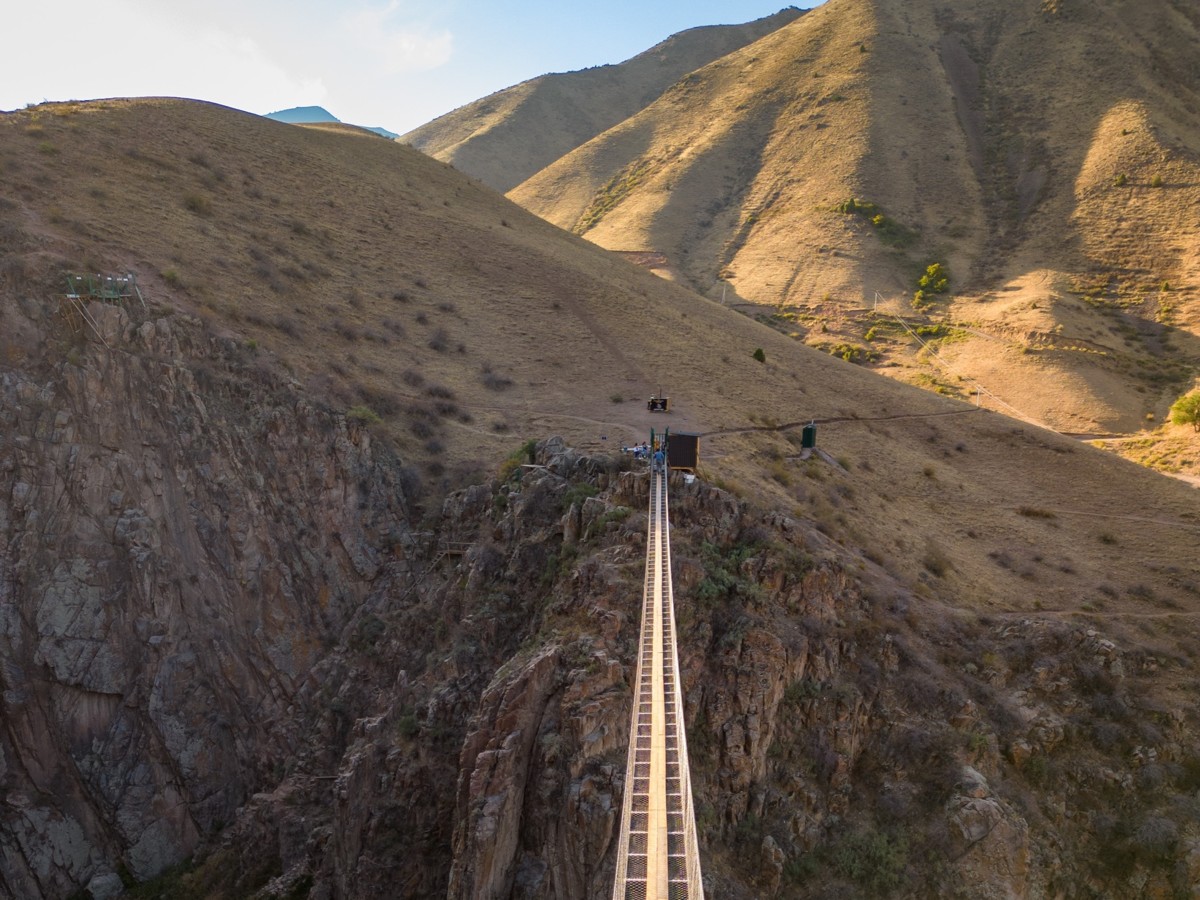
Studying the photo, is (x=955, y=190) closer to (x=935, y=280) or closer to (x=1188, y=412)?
(x=935, y=280)

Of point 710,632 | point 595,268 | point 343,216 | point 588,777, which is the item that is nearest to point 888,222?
point 595,268

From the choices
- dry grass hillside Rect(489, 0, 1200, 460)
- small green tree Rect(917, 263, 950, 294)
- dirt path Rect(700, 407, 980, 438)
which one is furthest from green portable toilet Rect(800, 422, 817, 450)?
small green tree Rect(917, 263, 950, 294)

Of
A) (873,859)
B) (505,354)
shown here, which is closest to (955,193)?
(505,354)

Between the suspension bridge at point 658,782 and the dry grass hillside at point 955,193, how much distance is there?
37648 mm

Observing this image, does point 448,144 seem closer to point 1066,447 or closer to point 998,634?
point 1066,447

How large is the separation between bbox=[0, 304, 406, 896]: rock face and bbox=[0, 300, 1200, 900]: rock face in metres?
0.07

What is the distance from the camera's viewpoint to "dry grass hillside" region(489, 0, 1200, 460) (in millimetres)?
51594

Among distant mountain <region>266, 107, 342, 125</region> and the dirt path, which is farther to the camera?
distant mountain <region>266, 107, 342, 125</region>

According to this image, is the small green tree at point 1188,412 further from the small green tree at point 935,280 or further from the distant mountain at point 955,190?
the small green tree at point 935,280

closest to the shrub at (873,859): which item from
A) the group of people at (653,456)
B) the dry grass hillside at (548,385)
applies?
the dry grass hillside at (548,385)

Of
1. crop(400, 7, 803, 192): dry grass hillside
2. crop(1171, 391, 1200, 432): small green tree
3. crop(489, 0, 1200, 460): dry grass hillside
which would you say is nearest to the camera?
crop(1171, 391, 1200, 432): small green tree

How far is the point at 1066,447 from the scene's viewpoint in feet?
112

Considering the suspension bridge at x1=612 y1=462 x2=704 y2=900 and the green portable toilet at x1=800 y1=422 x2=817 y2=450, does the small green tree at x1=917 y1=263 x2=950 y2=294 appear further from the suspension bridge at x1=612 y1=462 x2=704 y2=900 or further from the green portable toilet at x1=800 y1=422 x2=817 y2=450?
the suspension bridge at x1=612 y1=462 x2=704 y2=900

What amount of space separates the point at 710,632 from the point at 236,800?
1322 centimetres
